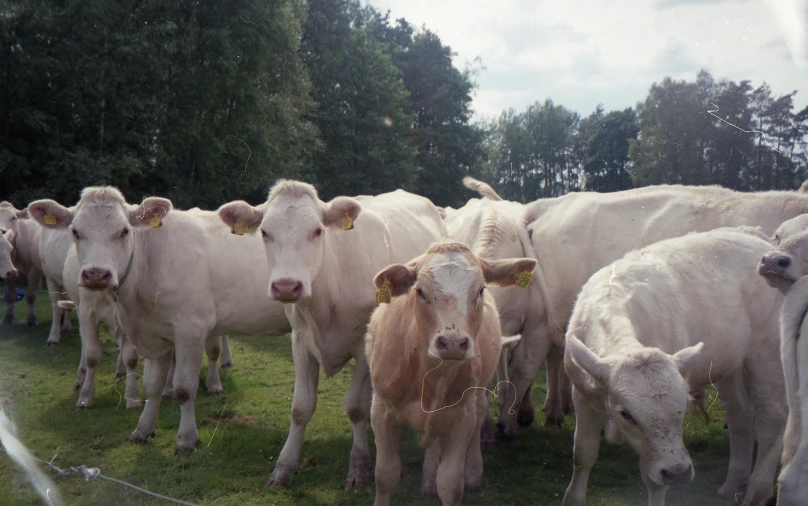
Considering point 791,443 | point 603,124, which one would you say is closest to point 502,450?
point 791,443

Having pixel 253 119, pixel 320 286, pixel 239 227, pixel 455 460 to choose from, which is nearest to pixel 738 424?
pixel 455 460

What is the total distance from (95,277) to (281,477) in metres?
2.46

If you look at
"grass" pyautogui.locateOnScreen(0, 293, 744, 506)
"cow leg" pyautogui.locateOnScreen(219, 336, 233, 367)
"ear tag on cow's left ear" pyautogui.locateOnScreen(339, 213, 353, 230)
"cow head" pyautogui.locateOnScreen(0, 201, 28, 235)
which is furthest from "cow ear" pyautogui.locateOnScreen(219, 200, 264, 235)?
"cow head" pyautogui.locateOnScreen(0, 201, 28, 235)

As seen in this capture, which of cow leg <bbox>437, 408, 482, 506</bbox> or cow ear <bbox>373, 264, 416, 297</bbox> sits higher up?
cow ear <bbox>373, 264, 416, 297</bbox>

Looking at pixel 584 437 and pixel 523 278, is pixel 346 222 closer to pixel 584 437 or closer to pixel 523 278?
pixel 523 278

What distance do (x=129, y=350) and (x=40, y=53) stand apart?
1389 cm

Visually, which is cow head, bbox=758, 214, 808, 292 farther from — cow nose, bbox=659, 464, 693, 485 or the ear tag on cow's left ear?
the ear tag on cow's left ear

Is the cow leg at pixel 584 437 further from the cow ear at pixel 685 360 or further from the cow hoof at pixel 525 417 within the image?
the cow hoof at pixel 525 417

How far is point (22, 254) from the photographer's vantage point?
13289mm

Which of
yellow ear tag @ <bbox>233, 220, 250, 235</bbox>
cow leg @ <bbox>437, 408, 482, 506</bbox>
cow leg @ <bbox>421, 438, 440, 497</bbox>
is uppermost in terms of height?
yellow ear tag @ <bbox>233, 220, 250, 235</bbox>

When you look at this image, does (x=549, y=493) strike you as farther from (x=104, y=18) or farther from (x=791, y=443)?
(x=104, y=18)

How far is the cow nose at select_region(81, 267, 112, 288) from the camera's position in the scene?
538 cm

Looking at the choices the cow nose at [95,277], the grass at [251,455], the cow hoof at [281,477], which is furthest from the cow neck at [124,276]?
the cow hoof at [281,477]

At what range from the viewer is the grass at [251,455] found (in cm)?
496
